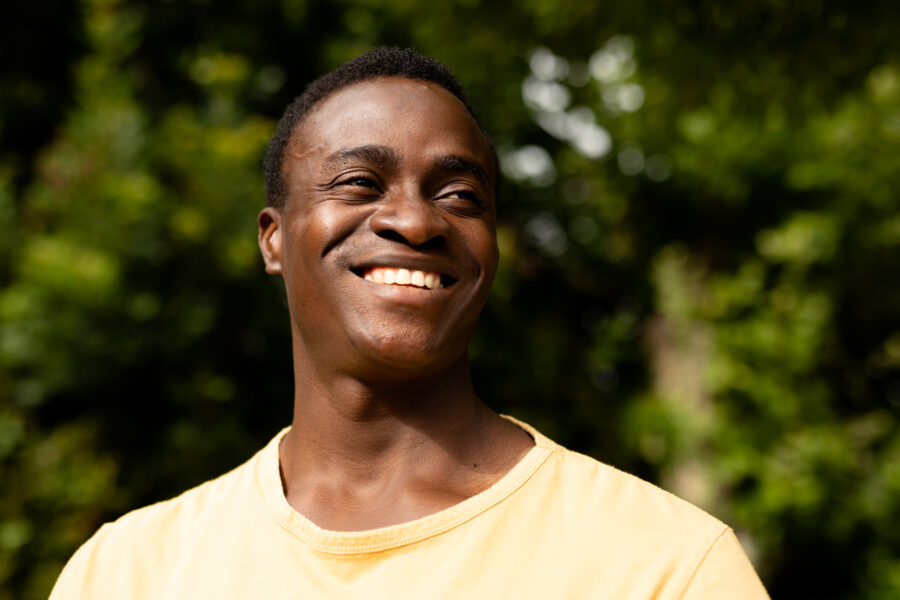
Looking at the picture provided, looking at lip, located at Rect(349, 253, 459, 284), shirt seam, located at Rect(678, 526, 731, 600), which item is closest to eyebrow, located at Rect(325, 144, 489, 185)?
lip, located at Rect(349, 253, 459, 284)

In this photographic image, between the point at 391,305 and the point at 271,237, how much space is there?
0.58 meters

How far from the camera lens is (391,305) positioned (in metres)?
1.99

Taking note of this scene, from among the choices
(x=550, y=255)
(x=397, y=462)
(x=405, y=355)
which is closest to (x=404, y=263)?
(x=405, y=355)

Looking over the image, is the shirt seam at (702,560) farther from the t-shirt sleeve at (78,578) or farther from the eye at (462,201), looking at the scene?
the t-shirt sleeve at (78,578)

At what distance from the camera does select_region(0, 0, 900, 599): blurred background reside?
4.24 metres

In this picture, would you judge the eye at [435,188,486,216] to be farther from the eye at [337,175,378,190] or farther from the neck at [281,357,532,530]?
the neck at [281,357,532,530]

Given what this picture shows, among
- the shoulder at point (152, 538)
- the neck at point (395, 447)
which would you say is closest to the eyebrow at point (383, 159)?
the neck at point (395, 447)

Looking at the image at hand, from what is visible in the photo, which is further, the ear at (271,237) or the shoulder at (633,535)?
the ear at (271,237)

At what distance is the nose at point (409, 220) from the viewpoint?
6.52ft

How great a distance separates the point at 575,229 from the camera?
6395mm

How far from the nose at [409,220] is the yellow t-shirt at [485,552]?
537 millimetres

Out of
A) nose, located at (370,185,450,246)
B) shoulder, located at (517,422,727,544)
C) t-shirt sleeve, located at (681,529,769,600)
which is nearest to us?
t-shirt sleeve, located at (681,529,769,600)

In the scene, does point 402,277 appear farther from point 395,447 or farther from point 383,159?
point 395,447

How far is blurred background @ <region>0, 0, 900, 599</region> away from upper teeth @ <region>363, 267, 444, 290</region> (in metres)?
2.08
